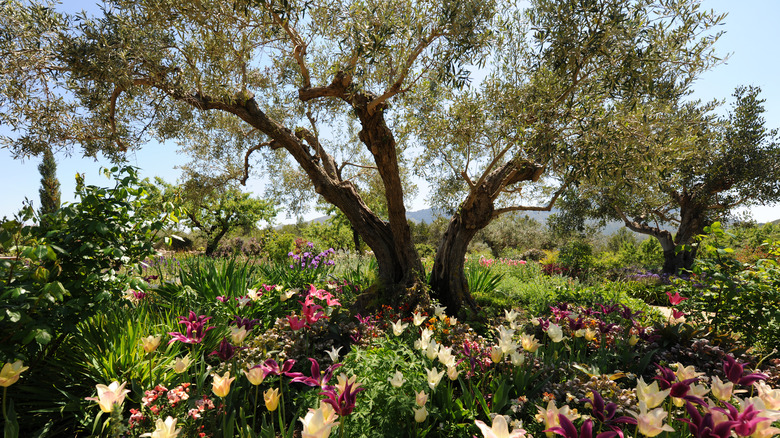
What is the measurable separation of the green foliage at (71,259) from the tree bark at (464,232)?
428 cm

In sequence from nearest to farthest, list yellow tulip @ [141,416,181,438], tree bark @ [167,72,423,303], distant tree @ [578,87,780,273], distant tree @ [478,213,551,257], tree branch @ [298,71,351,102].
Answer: yellow tulip @ [141,416,181,438] → tree branch @ [298,71,351,102] → tree bark @ [167,72,423,303] → distant tree @ [578,87,780,273] → distant tree @ [478,213,551,257]

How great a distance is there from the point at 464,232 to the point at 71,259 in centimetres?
507

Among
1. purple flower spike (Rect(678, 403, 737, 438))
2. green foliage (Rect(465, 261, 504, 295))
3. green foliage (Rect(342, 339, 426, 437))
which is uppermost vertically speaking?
purple flower spike (Rect(678, 403, 737, 438))

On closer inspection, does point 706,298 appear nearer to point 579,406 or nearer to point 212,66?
point 579,406

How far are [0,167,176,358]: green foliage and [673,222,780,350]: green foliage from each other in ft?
18.4

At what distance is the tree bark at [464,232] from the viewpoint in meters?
5.87

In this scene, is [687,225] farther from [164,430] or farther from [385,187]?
[164,430]

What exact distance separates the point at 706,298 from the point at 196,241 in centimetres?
3313

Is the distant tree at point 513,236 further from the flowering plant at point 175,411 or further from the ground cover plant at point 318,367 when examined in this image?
the flowering plant at point 175,411

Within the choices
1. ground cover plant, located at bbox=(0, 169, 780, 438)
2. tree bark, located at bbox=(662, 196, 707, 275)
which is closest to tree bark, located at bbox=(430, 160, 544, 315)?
ground cover plant, located at bbox=(0, 169, 780, 438)

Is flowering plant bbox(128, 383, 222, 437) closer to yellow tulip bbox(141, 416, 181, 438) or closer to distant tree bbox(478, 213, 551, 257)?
yellow tulip bbox(141, 416, 181, 438)

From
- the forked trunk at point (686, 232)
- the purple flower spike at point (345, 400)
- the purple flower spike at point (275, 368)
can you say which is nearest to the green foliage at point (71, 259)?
the purple flower spike at point (275, 368)

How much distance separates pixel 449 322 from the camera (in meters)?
3.76

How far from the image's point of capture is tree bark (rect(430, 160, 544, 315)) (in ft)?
19.2
